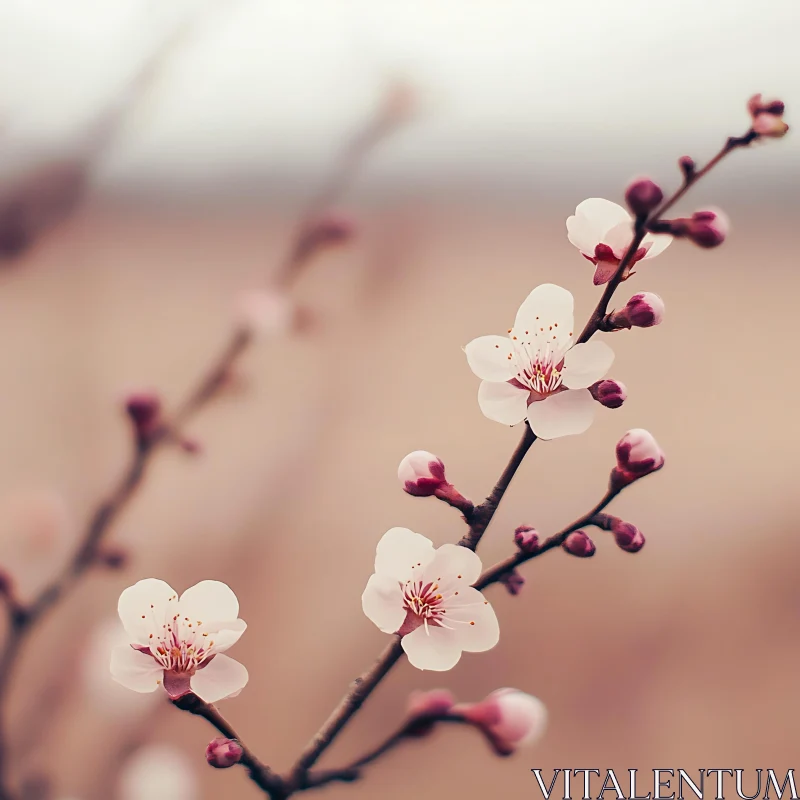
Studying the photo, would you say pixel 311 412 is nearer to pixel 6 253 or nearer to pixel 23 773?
pixel 6 253

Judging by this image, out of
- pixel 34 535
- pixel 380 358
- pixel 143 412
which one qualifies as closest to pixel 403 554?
pixel 143 412

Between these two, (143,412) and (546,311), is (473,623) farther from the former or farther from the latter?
(143,412)

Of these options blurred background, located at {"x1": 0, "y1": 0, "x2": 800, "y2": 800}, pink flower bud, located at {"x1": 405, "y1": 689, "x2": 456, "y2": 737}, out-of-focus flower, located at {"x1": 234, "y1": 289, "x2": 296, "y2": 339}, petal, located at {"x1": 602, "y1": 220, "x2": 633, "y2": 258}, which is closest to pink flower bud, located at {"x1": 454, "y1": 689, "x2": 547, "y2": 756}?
pink flower bud, located at {"x1": 405, "y1": 689, "x2": 456, "y2": 737}

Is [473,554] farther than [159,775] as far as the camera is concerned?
No

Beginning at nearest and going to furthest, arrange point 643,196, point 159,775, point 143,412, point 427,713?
point 643,196 < point 427,713 < point 143,412 < point 159,775

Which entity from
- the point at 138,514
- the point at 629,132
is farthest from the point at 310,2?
the point at 138,514

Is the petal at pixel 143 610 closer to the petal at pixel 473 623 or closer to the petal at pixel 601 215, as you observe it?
the petal at pixel 473 623

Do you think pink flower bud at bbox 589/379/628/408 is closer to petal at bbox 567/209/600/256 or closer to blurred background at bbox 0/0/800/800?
petal at bbox 567/209/600/256

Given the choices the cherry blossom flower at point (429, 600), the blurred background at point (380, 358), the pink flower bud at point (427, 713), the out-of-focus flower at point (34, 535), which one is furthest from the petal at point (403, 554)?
the out-of-focus flower at point (34, 535)
